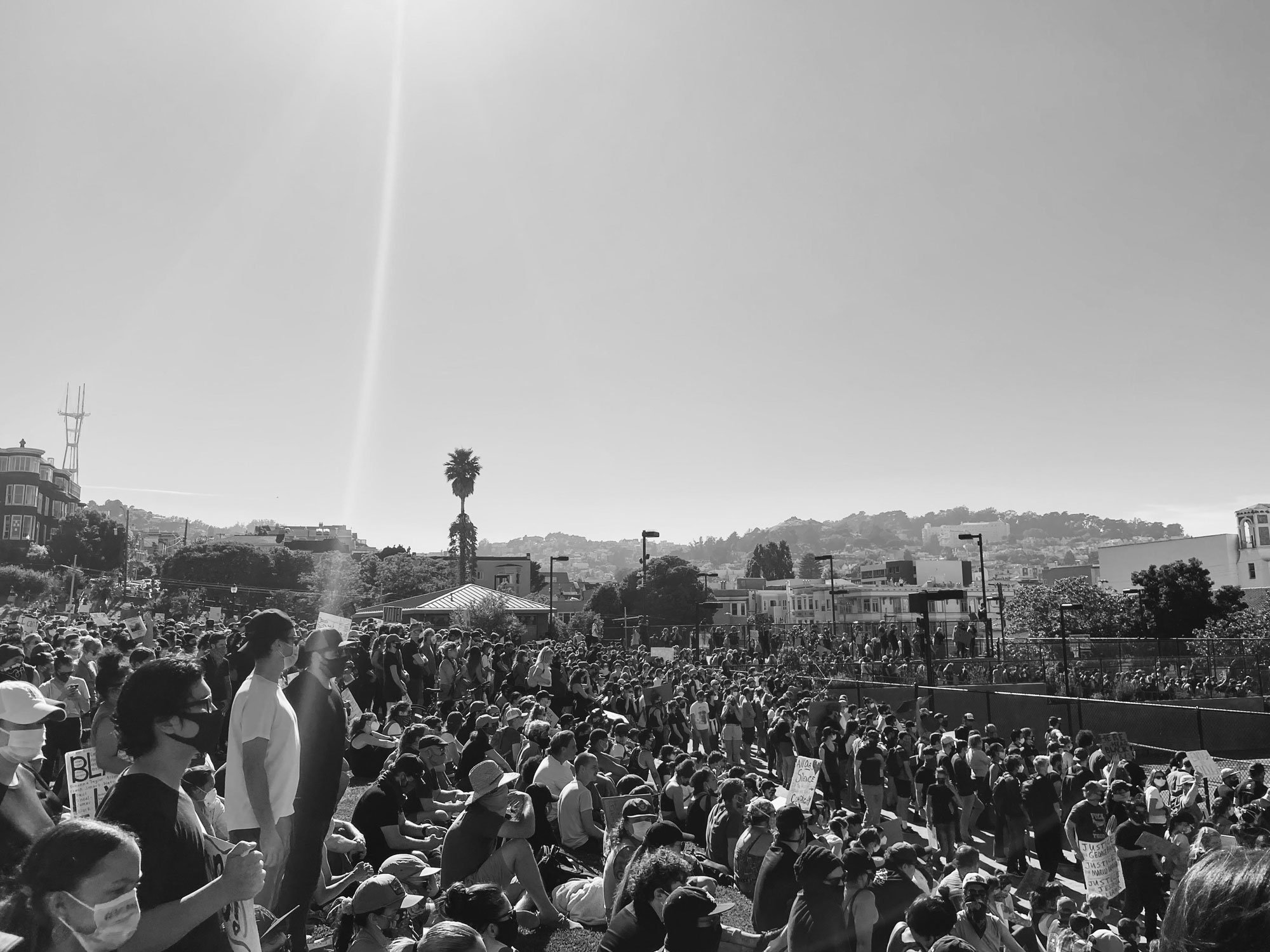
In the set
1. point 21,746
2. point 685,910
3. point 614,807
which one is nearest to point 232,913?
point 21,746

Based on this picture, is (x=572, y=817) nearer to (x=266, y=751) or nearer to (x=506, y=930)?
(x=506, y=930)

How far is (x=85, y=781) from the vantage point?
4.52m

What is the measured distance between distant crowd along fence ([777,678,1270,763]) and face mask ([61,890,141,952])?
17736 millimetres

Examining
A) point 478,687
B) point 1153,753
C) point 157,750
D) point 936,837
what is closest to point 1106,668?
point 1153,753

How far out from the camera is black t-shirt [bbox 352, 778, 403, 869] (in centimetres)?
635

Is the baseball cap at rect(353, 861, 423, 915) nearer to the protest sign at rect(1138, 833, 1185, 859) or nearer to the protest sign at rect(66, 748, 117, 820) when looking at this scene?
the protest sign at rect(66, 748, 117, 820)

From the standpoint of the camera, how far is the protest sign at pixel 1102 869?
8.80 meters

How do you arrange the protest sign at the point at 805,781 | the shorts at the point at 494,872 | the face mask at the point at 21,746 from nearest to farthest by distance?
the face mask at the point at 21,746 → the shorts at the point at 494,872 → the protest sign at the point at 805,781

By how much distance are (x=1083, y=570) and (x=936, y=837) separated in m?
149

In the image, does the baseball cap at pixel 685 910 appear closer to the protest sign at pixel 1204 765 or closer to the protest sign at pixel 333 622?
the protest sign at pixel 333 622

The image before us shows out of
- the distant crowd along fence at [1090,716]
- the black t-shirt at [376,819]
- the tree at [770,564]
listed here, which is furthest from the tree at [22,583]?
the tree at [770,564]

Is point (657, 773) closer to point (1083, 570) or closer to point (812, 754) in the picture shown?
point (812, 754)

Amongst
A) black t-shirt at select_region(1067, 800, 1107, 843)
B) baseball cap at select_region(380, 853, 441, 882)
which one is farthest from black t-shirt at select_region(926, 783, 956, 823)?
baseball cap at select_region(380, 853, 441, 882)

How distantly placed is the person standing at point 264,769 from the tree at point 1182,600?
225 feet
